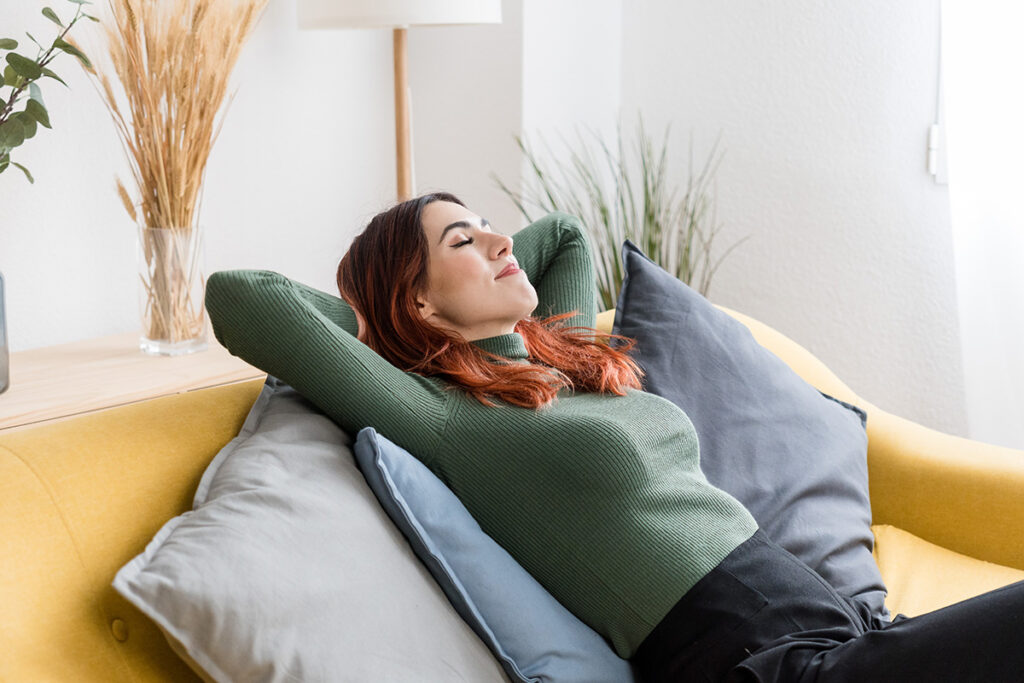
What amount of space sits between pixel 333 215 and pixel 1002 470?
176cm

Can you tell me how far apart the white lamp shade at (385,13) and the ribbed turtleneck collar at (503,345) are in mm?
1106

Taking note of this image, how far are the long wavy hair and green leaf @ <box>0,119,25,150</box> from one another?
53cm

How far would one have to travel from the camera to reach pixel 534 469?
1.20 m

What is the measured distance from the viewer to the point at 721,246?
9.93 ft

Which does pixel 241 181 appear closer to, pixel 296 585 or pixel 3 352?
pixel 3 352

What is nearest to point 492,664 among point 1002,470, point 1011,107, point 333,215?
point 1002,470

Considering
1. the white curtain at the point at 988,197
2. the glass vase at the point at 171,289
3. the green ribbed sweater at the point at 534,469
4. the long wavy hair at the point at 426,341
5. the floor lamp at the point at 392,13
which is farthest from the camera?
the white curtain at the point at 988,197

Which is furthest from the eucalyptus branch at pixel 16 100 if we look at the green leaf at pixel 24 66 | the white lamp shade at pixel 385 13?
the white lamp shade at pixel 385 13

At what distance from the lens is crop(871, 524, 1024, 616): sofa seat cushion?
Result: 1.55m

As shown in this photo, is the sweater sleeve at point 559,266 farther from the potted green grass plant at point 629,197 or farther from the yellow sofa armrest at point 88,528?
the potted green grass plant at point 629,197

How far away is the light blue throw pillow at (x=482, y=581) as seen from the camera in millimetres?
1062

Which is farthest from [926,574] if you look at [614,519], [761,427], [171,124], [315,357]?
[171,124]

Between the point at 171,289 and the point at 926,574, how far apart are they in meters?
1.43

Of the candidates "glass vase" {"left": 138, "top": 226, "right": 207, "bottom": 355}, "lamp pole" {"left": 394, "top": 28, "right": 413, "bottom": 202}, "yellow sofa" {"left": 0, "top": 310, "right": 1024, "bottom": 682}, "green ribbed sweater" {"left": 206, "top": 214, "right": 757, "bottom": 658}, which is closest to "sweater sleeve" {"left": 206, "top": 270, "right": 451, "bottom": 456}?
"green ribbed sweater" {"left": 206, "top": 214, "right": 757, "bottom": 658}
